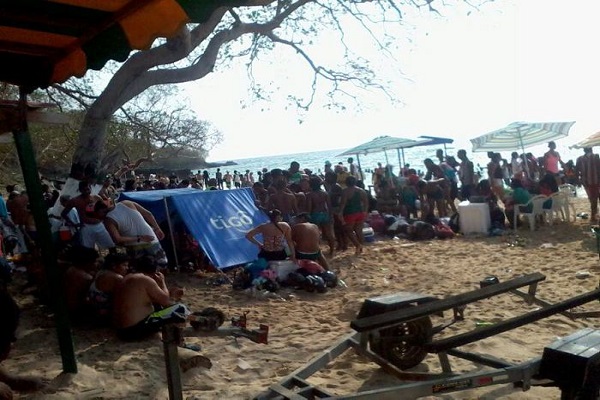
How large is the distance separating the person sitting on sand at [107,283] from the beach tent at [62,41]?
44.7 inches

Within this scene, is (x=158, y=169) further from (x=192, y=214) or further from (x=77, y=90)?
(x=192, y=214)

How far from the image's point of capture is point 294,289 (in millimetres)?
7590

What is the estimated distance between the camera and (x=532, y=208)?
37.7ft

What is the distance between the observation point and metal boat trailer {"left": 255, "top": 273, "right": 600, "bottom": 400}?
9.48 feet

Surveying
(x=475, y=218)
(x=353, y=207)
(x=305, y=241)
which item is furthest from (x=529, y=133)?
(x=305, y=241)

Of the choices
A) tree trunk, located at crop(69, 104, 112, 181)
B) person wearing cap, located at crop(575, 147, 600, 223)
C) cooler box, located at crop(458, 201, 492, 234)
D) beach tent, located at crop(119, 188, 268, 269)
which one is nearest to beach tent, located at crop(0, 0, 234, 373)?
beach tent, located at crop(119, 188, 268, 269)

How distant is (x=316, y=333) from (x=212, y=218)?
3.54 m

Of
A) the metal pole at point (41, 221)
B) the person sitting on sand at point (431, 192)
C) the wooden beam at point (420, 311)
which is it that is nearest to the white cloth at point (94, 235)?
the metal pole at point (41, 221)

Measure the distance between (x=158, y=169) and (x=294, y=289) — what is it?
105 feet

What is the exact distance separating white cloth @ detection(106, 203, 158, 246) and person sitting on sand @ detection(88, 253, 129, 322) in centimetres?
152

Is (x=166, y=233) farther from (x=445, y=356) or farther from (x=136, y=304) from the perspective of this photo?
(x=445, y=356)

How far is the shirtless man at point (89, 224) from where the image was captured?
286 inches

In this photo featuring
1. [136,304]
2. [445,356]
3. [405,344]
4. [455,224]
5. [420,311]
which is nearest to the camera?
[420,311]

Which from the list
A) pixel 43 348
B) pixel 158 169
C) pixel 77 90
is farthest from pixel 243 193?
pixel 158 169
